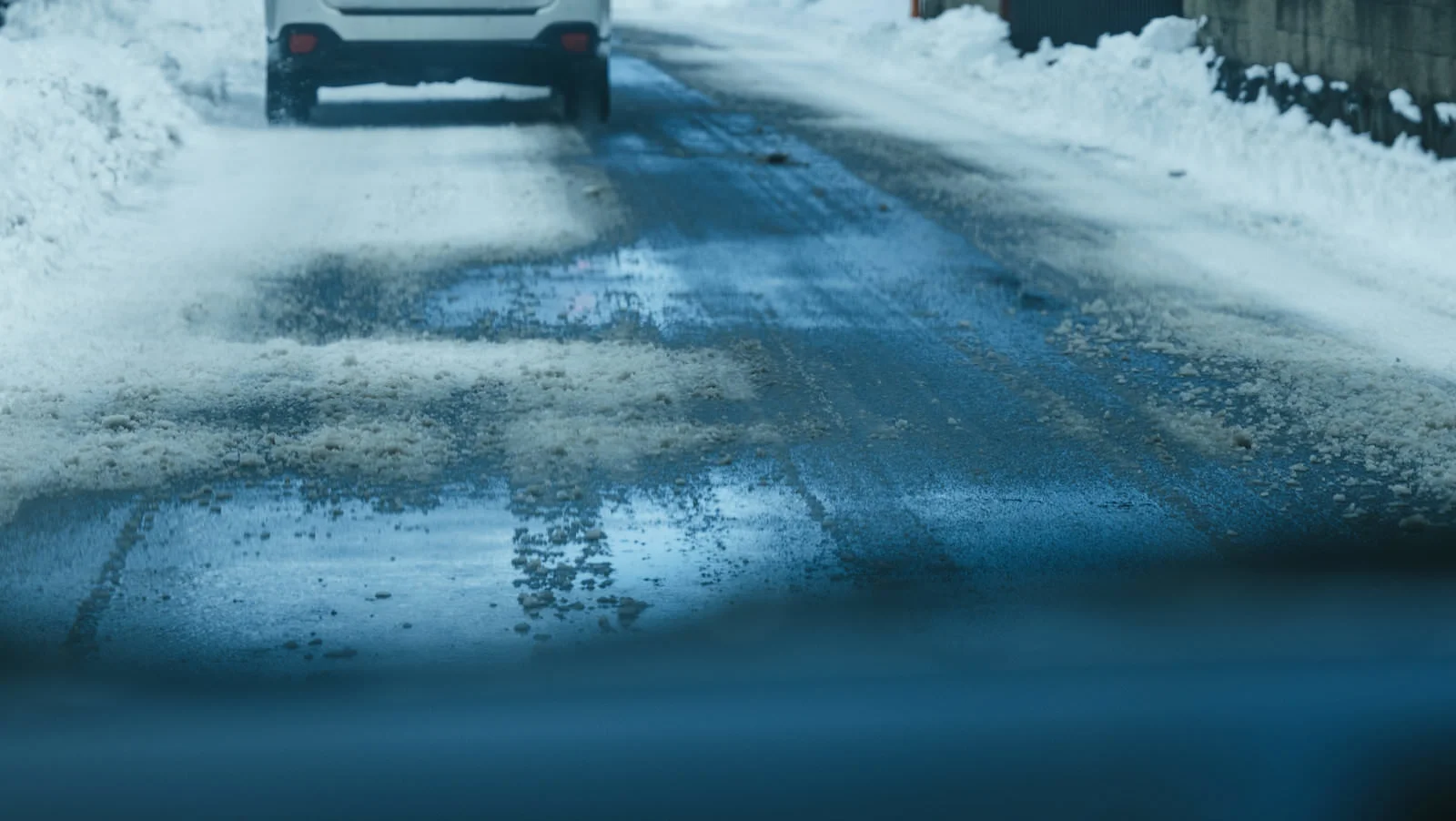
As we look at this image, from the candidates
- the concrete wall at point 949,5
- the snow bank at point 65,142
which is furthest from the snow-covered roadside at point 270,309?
the concrete wall at point 949,5

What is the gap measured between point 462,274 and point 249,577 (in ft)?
12.9

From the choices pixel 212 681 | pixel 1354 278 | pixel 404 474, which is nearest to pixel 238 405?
pixel 404 474

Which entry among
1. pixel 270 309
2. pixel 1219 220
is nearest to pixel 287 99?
pixel 270 309

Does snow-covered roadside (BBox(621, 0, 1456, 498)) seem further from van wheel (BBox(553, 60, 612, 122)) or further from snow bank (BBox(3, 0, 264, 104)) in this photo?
snow bank (BBox(3, 0, 264, 104))

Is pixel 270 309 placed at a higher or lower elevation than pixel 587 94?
lower

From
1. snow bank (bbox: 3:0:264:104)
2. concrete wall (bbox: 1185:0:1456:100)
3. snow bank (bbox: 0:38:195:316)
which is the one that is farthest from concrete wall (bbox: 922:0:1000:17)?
snow bank (bbox: 0:38:195:316)

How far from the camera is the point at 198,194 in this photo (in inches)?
423

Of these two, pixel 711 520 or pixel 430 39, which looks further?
pixel 430 39

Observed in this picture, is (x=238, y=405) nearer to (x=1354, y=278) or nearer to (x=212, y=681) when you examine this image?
(x=212, y=681)

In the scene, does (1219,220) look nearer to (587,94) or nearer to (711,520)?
(587,94)

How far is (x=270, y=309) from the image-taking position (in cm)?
761

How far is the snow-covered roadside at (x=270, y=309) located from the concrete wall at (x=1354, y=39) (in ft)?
15.8

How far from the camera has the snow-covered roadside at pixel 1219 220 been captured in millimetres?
6191

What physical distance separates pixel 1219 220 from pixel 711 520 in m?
5.90
